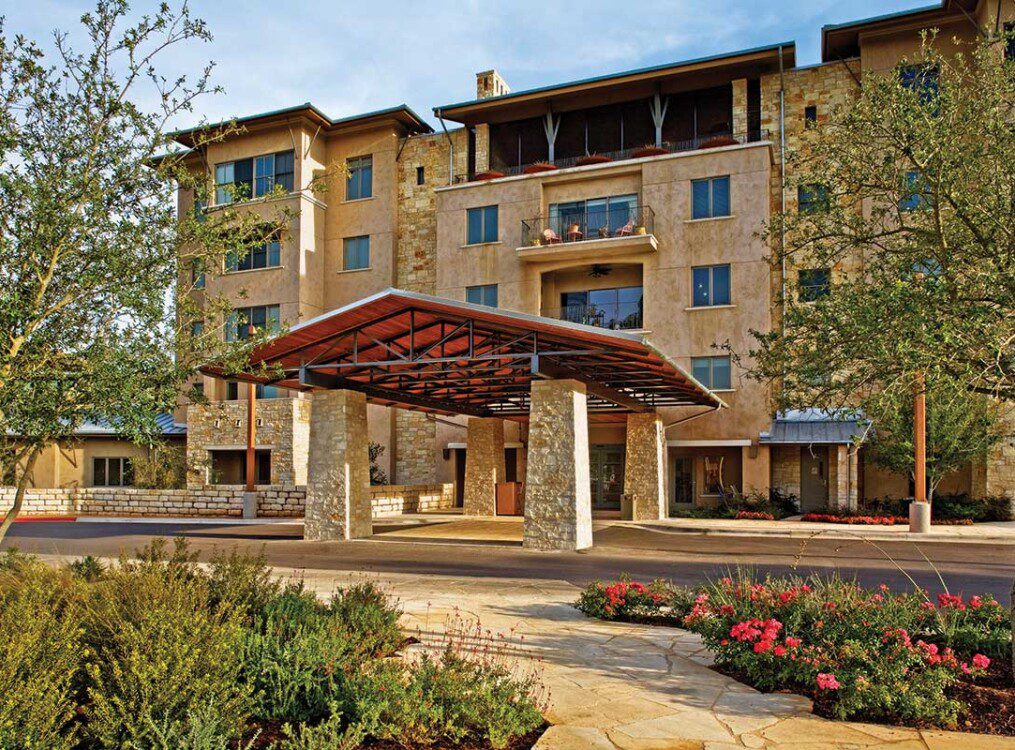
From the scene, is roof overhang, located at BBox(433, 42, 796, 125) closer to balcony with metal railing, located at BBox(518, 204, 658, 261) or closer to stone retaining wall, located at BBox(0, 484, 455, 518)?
balcony with metal railing, located at BBox(518, 204, 658, 261)

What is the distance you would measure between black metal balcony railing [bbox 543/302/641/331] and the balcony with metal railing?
210 centimetres

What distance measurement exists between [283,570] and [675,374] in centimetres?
1019

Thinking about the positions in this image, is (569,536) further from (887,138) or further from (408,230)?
(408,230)

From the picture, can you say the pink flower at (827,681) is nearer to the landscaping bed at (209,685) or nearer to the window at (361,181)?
the landscaping bed at (209,685)

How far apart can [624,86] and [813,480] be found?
1624cm

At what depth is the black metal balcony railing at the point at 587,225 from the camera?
30.3 meters

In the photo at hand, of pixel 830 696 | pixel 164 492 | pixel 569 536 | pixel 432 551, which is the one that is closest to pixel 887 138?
pixel 830 696

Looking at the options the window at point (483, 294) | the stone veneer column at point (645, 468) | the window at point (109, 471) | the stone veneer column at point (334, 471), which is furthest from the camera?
the window at point (109, 471)

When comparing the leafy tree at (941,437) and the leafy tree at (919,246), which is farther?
the leafy tree at (941,437)

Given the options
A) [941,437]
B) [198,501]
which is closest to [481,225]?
[198,501]

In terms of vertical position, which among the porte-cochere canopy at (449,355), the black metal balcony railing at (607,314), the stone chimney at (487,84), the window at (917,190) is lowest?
the porte-cochere canopy at (449,355)

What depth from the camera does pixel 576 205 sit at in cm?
3175

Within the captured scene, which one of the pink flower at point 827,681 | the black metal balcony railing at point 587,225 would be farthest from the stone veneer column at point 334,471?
the pink flower at point 827,681

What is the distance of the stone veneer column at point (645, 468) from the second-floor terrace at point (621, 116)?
10396mm
